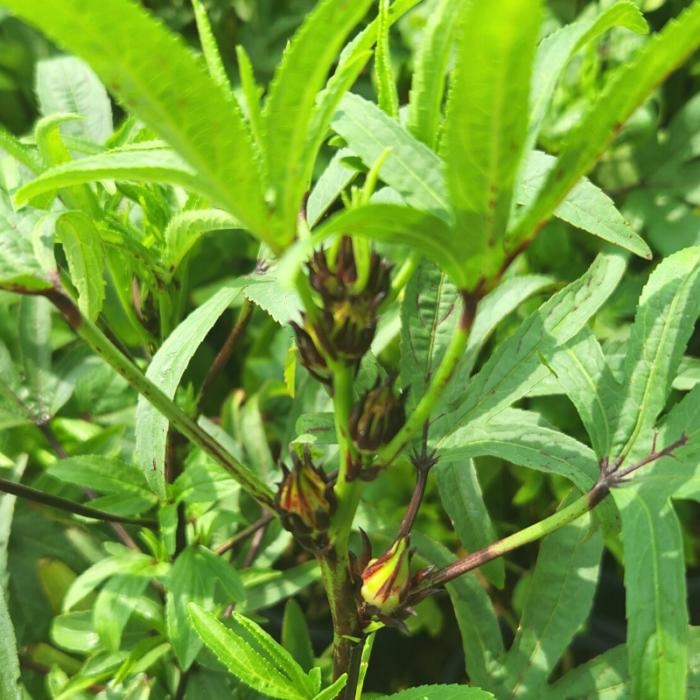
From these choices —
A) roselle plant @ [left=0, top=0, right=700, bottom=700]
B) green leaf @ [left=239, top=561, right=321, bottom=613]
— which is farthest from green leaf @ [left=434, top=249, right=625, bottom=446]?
green leaf @ [left=239, top=561, right=321, bottom=613]

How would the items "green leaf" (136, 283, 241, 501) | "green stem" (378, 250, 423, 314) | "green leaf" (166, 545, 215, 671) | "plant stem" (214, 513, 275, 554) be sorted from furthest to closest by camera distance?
"plant stem" (214, 513, 275, 554), "green leaf" (166, 545, 215, 671), "green leaf" (136, 283, 241, 501), "green stem" (378, 250, 423, 314)

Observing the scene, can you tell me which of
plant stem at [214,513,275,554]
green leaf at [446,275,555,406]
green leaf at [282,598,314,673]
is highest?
green leaf at [446,275,555,406]

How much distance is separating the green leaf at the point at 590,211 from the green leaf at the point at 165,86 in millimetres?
222

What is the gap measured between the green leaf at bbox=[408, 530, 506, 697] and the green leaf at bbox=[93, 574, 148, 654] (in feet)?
0.84

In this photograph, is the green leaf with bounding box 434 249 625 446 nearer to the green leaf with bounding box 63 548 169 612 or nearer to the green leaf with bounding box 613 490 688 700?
the green leaf with bounding box 613 490 688 700

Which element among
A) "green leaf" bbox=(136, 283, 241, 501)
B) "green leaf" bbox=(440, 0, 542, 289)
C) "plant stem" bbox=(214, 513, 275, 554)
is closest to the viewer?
"green leaf" bbox=(440, 0, 542, 289)

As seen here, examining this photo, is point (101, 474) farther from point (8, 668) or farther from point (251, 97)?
point (251, 97)

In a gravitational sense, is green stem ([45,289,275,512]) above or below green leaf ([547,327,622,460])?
above

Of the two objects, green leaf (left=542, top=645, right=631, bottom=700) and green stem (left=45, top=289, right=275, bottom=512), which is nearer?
green stem (left=45, top=289, right=275, bottom=512)

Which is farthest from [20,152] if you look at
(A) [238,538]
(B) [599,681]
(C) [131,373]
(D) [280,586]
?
(B) [599,681]

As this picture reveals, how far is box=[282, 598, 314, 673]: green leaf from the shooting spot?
29.9 inches

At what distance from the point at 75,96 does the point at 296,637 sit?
67 centimetres

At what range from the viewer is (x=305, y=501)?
1.28ft

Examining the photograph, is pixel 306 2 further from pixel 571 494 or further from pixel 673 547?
pixel 673 547
